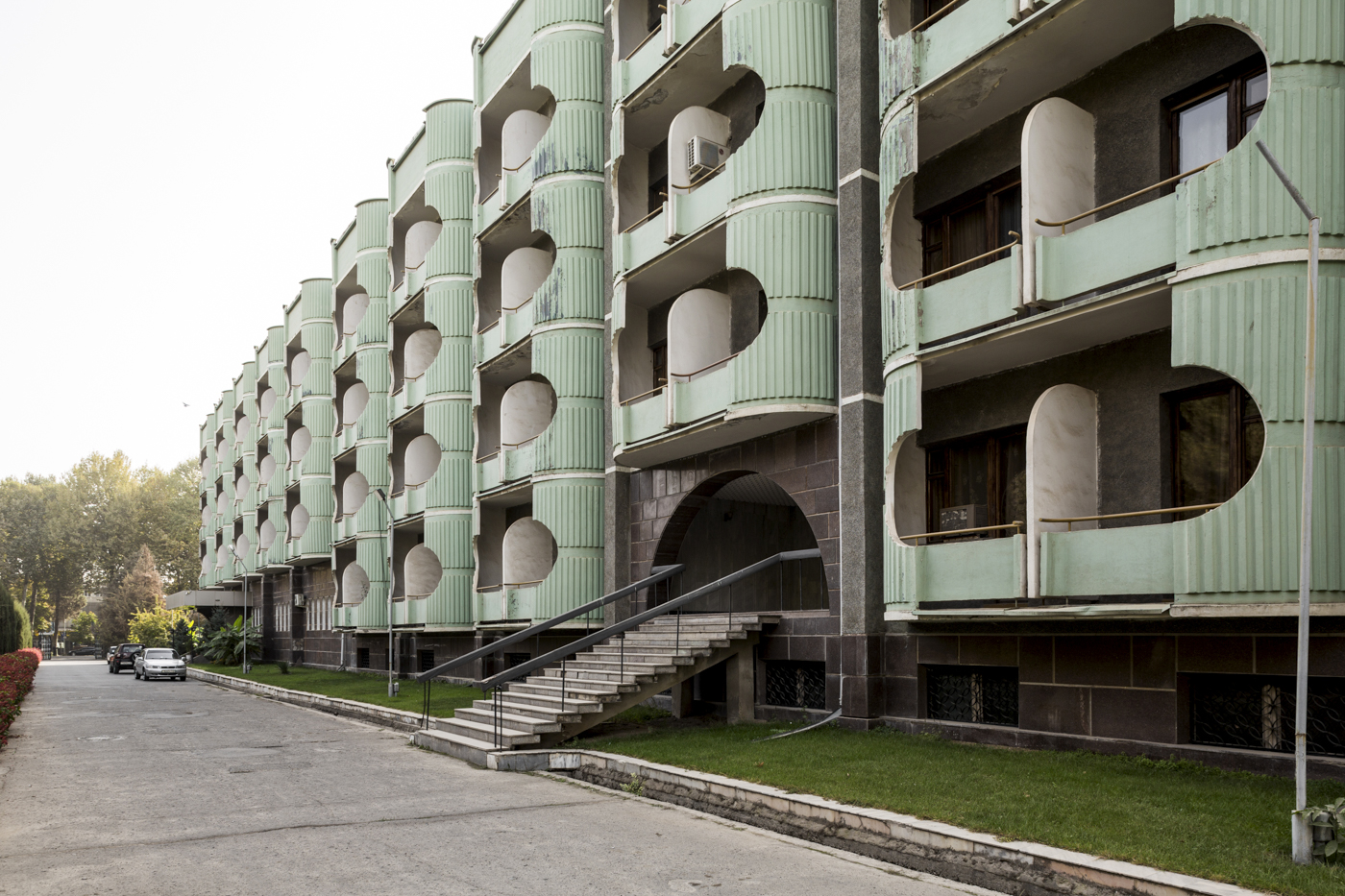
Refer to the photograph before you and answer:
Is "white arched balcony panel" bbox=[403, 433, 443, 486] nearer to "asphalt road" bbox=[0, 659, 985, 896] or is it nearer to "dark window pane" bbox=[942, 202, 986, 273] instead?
"asphalt road" bbox=[0, 659, 985, 896]

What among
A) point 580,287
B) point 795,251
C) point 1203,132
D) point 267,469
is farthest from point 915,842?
point 267,469

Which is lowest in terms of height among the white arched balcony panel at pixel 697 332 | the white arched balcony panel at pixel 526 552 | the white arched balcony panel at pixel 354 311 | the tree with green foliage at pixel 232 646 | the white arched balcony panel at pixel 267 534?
the tree with green foliage at pixel 232 646

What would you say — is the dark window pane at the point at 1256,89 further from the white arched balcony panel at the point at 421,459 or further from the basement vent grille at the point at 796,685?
the white arched balcony panel at the point at 421,459

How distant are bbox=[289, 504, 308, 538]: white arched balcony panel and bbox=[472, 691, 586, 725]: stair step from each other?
33865 millimetres

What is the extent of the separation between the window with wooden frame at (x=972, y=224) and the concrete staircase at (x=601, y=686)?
638cm

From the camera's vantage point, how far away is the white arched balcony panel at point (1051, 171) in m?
13.2

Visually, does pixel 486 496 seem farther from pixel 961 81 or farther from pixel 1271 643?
pixel 1271 643

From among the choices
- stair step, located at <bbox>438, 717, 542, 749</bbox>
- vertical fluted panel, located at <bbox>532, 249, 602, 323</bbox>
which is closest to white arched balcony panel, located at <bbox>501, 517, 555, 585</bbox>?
vertical fluted panel, located at <bbox>532, 249, 602, 323</bbox>

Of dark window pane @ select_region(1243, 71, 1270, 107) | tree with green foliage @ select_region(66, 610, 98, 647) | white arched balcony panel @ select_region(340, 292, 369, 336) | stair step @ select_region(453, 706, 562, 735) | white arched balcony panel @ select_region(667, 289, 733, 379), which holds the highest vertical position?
white arched balcony panel @ select_region(340, 292, 369, 336)

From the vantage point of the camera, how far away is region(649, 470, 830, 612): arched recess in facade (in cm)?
2045

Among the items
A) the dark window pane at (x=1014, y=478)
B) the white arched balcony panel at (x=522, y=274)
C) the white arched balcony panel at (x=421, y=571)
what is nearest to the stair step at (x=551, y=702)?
the dark window pane at (x=1014, y=478)

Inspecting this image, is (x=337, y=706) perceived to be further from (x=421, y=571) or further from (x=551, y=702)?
(x=551, y=702)

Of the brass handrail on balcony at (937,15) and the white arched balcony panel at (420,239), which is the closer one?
the brass handrail on balcony at (937,15)

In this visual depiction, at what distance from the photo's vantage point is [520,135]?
96.3 ft
